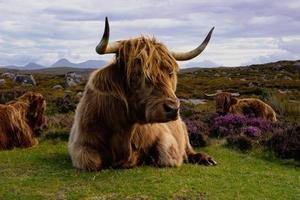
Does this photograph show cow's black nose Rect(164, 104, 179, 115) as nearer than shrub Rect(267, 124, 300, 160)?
Yes

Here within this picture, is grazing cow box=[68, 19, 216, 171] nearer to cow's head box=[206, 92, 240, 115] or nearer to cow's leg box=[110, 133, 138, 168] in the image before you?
cow's leg box=[110, 133, 138, 168]

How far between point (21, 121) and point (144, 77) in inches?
206

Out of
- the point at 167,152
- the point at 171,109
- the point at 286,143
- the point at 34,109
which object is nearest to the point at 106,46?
the point at 171,109

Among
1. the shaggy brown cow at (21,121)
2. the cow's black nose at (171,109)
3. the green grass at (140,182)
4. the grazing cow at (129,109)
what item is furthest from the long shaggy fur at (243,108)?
the cow's black nose at (171,109)

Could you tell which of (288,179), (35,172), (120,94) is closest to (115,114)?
(120,94)

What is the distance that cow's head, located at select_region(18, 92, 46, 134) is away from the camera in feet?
40.1

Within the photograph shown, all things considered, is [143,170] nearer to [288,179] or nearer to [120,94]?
[120,94]

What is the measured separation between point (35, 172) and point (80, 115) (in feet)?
3.55

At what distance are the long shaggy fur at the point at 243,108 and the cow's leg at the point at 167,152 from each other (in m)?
9.00

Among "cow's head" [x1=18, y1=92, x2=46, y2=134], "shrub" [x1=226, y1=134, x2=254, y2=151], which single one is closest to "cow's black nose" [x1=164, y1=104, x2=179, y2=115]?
"shrub" [x1=226, y1=134, x2=254, y2=151]

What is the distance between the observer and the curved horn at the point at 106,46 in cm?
695

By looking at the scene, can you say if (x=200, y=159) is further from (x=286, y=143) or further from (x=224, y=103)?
(x=224, y=103)

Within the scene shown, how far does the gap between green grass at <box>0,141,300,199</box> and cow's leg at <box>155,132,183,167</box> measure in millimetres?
177

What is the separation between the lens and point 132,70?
7.46 meters
